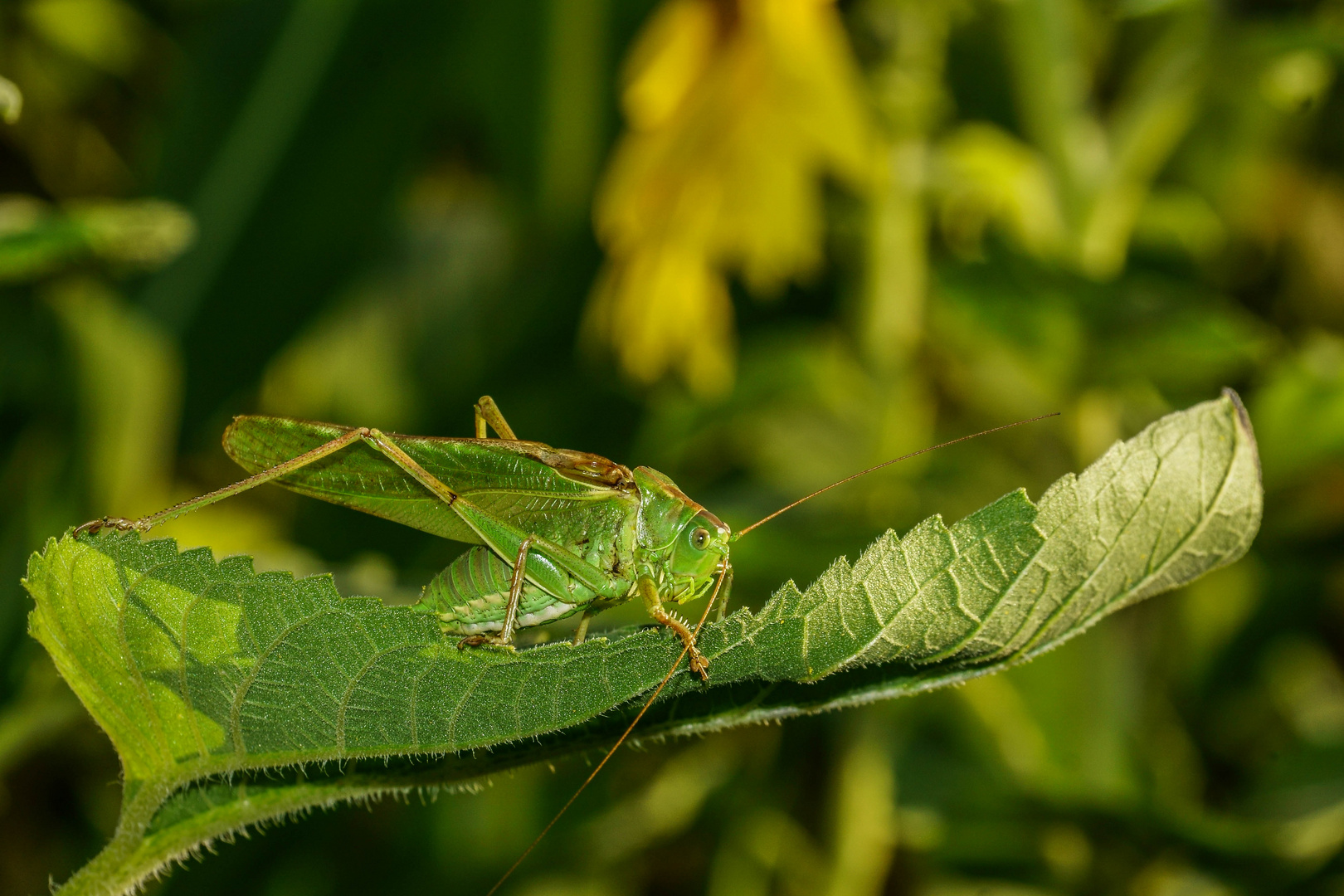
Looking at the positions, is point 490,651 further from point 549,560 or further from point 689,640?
point 549,560

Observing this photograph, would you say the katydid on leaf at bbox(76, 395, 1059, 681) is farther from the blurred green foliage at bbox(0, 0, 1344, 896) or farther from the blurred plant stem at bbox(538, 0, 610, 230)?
the blurred plant stem at bbox(538, 0, 610, 230)

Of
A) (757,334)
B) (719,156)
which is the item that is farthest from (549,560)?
(757,334)

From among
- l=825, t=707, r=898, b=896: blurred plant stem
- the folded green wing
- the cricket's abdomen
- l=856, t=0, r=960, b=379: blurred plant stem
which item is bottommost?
l=825, t=707, r=898, b=896: blurred plant stem

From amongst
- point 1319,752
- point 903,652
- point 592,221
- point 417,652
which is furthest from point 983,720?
point 592,221

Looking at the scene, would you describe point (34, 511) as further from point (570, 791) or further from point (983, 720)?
point (983, 720)

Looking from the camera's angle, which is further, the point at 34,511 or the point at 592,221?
the point at 592,221

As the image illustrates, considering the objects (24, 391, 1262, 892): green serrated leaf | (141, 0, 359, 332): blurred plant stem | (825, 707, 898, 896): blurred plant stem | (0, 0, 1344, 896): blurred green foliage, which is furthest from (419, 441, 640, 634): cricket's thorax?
(141, 0, 359, 332): blurred plant stem

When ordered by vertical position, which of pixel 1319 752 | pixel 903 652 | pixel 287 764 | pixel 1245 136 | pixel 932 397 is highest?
pixel 1245 136
